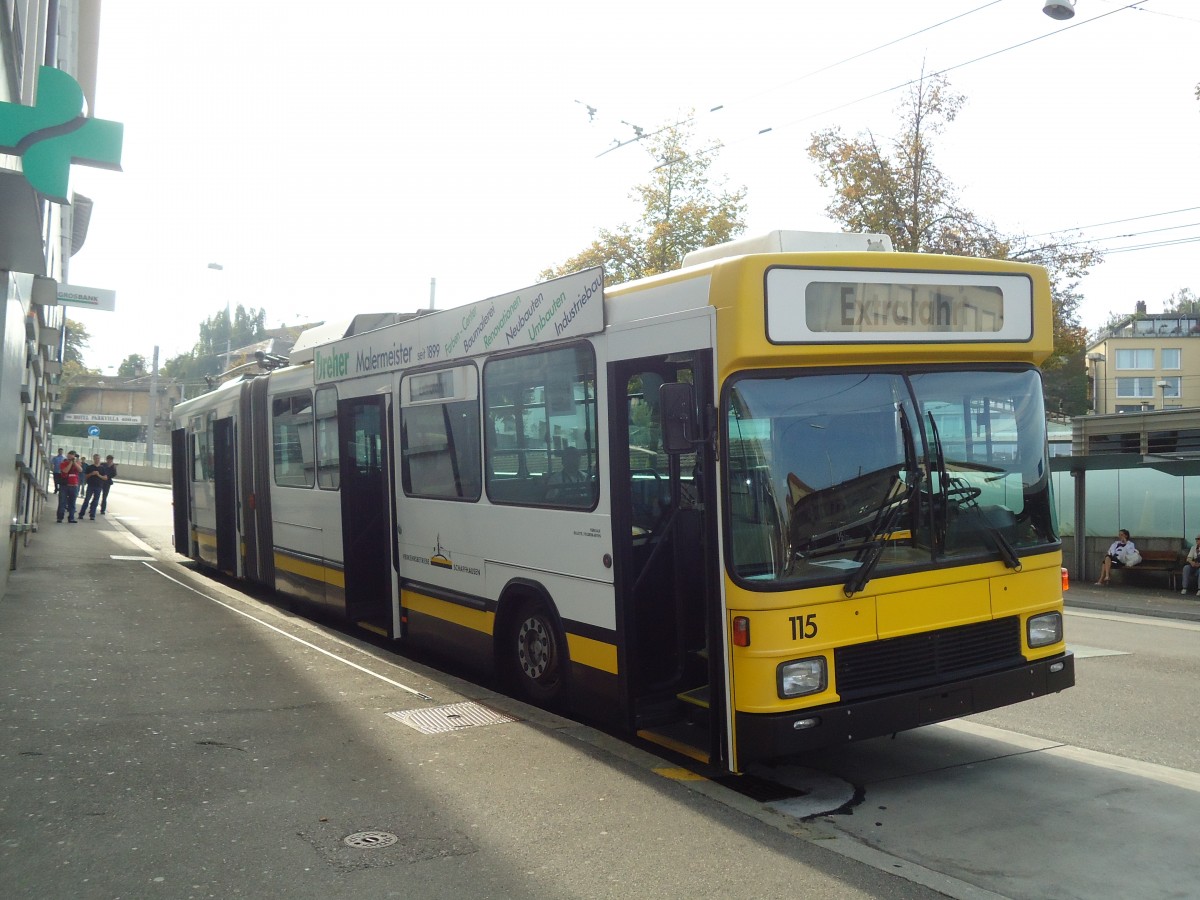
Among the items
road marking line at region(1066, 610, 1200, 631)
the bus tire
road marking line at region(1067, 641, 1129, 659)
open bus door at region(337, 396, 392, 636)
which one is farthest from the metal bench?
the bus tire

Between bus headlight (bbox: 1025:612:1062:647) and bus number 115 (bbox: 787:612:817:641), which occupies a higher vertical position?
bus number 115 (bbox: 787:612:817:641)

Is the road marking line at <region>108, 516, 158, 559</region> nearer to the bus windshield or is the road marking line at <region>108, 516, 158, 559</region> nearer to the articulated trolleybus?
the articulated trolleybus

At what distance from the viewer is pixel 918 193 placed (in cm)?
2250

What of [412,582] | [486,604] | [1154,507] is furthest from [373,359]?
[1154,507]

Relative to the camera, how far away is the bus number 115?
538 cm

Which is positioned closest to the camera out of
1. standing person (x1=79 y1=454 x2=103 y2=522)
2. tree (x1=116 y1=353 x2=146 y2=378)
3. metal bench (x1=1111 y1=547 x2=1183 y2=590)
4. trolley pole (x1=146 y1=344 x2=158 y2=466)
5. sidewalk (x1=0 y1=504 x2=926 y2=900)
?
sidewalk (x1=0 y1=504 x2=926 y2=900)

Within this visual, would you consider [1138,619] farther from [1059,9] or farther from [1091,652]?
[1059,9]

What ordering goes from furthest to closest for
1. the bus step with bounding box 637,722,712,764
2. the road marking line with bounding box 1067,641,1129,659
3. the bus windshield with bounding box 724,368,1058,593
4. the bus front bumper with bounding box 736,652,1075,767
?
the road marking line with bounding box 1067,641,1129,659, the bus step with bounding box 637,722,712,764, the bus windshield with bounding box 724,368,1058,593, the bus front bumper with bounding box 736,652,1075,767

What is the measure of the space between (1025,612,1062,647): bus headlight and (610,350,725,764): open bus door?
6.11 feet

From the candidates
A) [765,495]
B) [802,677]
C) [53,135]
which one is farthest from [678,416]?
[53,135]

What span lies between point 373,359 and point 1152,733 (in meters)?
7.02

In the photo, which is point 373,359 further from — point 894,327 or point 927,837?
point 927,837

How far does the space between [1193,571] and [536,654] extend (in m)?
14.5

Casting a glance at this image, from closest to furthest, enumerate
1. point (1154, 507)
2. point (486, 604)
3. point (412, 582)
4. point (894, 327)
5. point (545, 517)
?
1. point (894, 327)
2. point (545, 517)
3. point (486, 604)
4. point (412, 582)
5. point (1154, 507)
